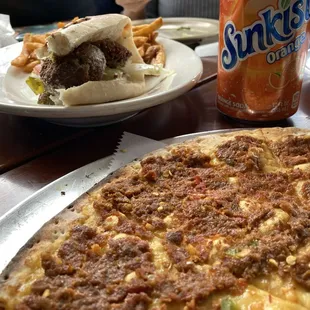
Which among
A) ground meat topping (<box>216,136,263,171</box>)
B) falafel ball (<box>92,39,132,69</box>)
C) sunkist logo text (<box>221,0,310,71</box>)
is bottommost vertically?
ground meat topping (<box>216,136,263,171</box>)

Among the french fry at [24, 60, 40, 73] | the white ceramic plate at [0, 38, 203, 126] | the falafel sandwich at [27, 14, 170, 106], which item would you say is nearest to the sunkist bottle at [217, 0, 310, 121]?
the white ceramic plate at [0, 38, 203, 126]

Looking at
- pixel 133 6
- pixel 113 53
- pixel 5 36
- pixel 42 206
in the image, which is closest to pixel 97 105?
pixel 113 53

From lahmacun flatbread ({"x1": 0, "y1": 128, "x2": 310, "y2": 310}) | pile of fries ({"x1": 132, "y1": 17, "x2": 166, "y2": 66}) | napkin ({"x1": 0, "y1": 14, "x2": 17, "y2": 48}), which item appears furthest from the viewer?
napkin ({"x1": 0, "y1": 14, "x2": 17, "y2": 48})

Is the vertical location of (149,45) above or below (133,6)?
above

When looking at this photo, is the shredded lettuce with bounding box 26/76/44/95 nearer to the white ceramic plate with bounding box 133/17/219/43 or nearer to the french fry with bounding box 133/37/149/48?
the french fry with bounding box 133/37/149/48

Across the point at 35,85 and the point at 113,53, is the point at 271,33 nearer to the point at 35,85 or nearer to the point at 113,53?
the point at 113,53
